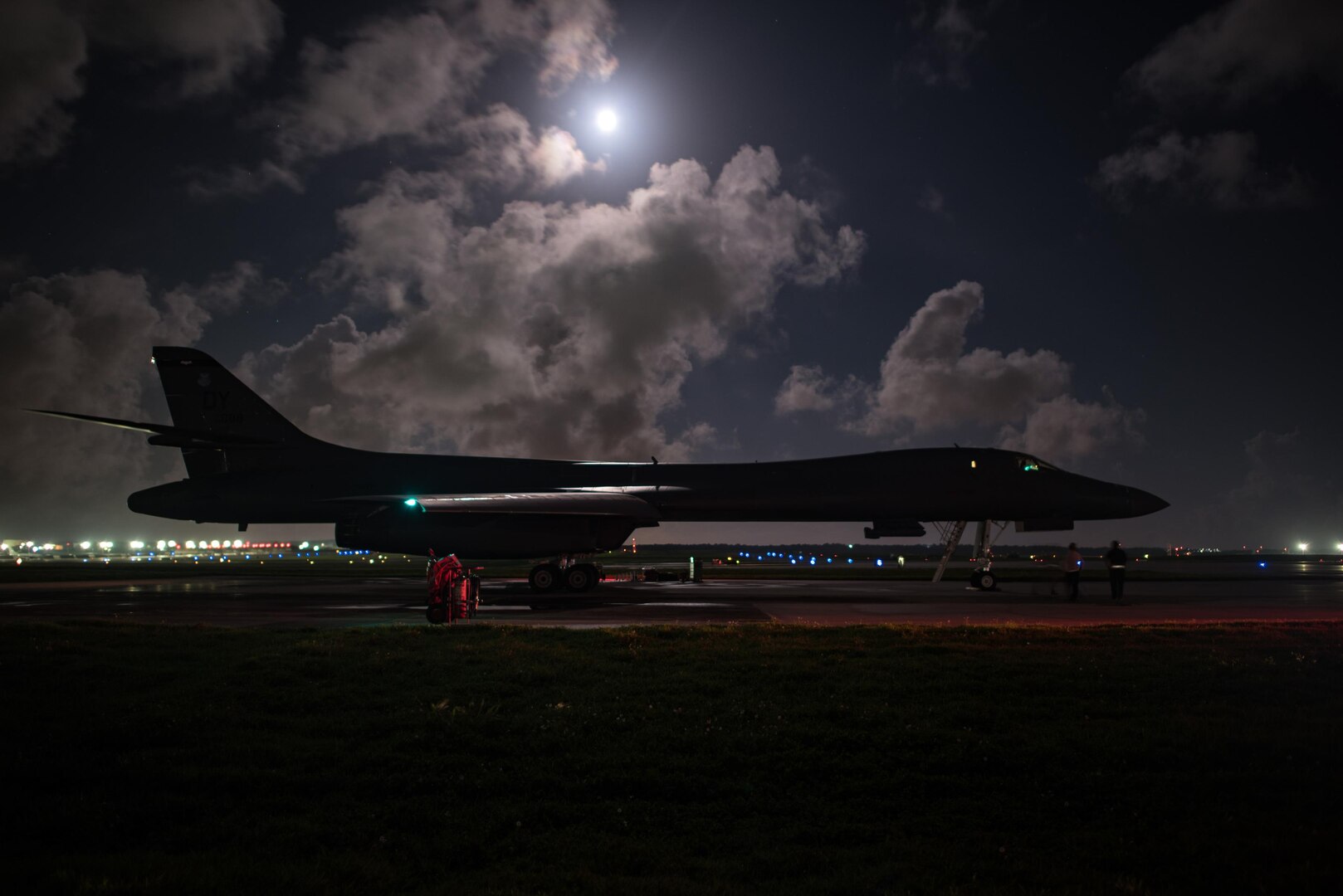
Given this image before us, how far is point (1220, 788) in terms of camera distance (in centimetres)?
502

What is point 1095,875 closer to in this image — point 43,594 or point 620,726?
point 620,726

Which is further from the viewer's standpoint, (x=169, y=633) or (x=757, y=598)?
(x=757, y=598)

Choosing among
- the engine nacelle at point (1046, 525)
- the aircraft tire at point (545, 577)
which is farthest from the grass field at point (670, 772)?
the engine nacelle at point (1046, 525)

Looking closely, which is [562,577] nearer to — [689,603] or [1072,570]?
[689,603]

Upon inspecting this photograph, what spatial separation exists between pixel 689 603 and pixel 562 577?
4.63 metres

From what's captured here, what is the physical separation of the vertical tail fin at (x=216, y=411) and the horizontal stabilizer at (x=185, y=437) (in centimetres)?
27

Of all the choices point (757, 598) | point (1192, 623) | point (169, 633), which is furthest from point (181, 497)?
point (1192, 623)

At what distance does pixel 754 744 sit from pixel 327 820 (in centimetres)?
293

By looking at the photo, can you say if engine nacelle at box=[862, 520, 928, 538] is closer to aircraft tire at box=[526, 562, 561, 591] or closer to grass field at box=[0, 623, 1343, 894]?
aircraft tire at box=[526, 562, 561, 591]

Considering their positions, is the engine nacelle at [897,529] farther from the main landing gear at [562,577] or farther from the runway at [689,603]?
the main landing gear at [562,577]

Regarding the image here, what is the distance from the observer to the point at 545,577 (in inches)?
820

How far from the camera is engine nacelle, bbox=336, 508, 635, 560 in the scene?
1992 cm

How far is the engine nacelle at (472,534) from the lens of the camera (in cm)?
1992

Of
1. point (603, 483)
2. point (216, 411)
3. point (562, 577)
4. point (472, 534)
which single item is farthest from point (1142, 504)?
point (216, 411)
